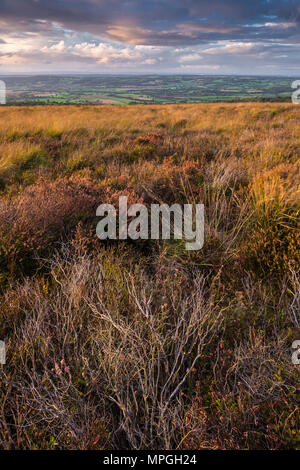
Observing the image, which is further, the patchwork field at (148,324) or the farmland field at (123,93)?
the farmland field at (123,93)

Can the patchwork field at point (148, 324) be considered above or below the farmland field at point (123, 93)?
below

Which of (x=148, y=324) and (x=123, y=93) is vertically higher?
(x=123, y=93)

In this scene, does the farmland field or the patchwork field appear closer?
the patchwork field

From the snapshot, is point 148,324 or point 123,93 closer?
point 148,324

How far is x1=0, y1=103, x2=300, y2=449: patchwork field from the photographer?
1.44m

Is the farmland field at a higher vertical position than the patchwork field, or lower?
higher

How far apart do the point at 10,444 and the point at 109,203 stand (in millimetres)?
2598

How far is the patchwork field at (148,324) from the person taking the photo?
1.44 m

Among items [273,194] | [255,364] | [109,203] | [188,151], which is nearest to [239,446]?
[255,364]

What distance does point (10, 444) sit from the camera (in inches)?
53.2

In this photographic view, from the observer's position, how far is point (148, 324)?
1.77 m
